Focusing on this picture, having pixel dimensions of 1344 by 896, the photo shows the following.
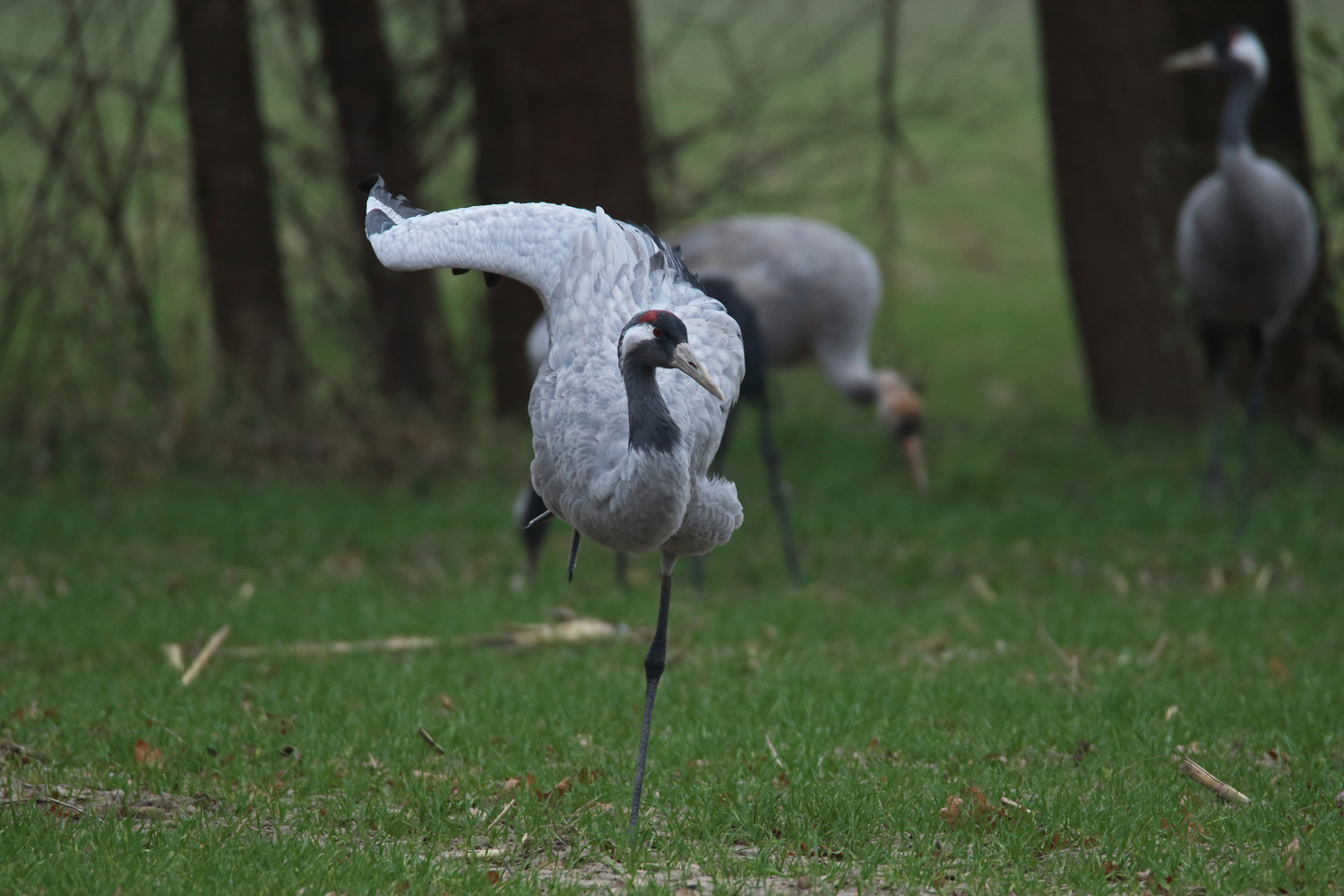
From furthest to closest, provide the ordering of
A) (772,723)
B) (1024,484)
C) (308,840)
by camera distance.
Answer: (1024,484), (772,723), (308,840)

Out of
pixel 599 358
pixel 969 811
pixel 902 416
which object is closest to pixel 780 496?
pixel 902 416

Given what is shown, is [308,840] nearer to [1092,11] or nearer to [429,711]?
[429,711]

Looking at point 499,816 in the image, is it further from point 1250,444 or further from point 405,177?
point 405,177

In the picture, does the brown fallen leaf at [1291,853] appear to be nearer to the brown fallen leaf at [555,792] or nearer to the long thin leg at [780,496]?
the brown fallen leaf at [555,792]

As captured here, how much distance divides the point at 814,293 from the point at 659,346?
581cm

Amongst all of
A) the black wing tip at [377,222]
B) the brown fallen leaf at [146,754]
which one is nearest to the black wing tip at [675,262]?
the black wing tip at [377,222]

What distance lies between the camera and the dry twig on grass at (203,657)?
18.8ft

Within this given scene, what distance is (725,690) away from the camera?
5613 mm

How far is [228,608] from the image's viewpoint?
705cm

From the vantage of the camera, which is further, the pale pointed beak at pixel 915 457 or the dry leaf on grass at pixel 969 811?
the pale pointed beak at pixel 915 457

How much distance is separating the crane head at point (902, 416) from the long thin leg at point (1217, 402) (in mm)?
1836

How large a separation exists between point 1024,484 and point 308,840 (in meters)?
7.03

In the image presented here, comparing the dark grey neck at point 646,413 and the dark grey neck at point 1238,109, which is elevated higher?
the dark grey neck at point 1238,109

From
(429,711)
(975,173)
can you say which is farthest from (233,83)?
(975,173)
